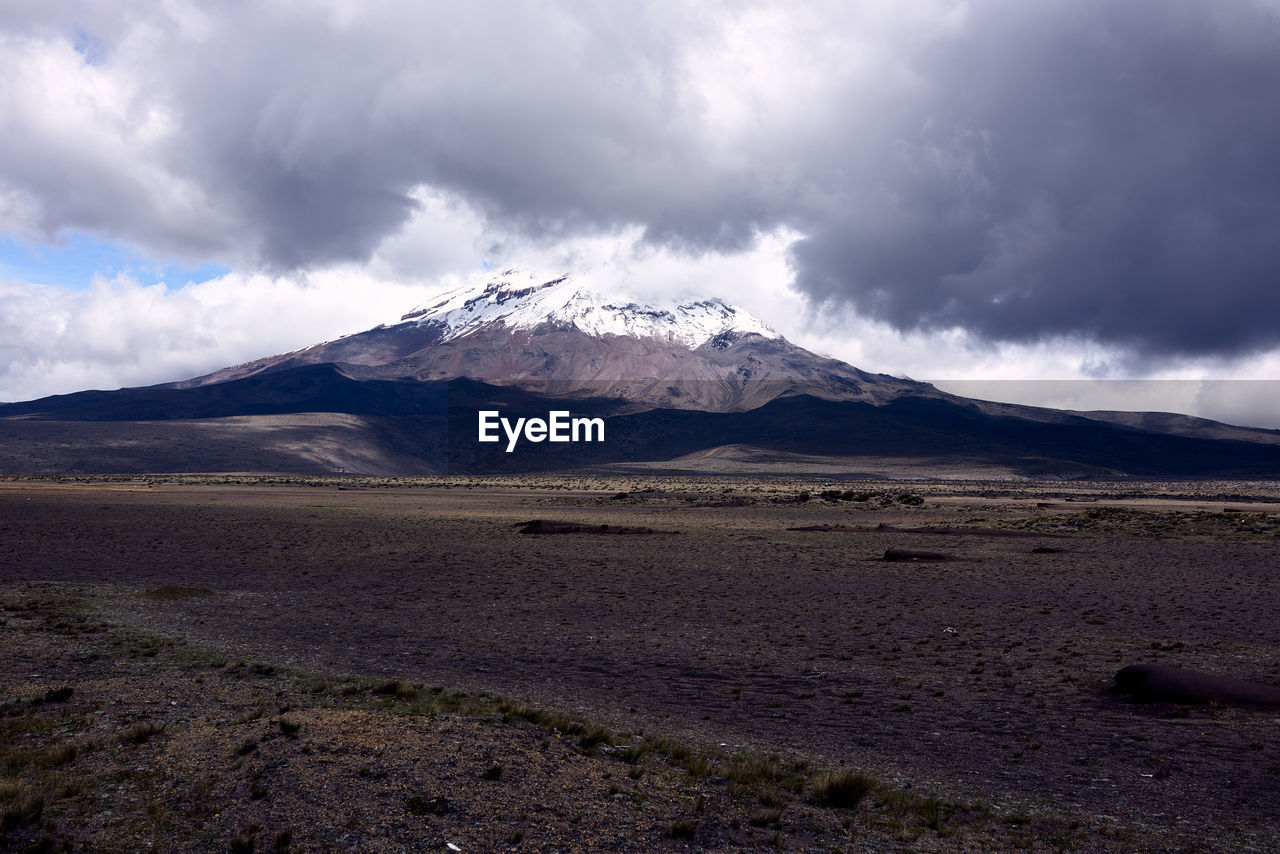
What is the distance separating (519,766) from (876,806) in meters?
3.67

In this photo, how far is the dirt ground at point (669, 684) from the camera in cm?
776

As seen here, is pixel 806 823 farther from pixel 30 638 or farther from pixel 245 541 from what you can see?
pixel 245 541

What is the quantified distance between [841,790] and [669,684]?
210 inches

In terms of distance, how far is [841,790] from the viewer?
8422 millimetres

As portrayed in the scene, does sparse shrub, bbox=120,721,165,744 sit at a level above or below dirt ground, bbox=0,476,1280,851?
above

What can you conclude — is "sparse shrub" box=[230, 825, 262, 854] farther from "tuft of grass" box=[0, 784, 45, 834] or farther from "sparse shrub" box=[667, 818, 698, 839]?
"sparse shrub" box=[667, 818, 698, 839]

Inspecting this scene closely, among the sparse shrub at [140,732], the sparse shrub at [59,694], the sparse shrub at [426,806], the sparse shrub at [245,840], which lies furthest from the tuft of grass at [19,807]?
the sparse shrub at [59,694]

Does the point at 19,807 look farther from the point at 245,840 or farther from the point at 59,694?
the point at 59,694

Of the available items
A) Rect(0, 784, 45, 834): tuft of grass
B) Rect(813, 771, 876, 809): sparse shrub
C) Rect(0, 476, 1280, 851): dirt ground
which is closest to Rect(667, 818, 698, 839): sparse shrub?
Rect(0, 476, 1280, 851): dirt ground

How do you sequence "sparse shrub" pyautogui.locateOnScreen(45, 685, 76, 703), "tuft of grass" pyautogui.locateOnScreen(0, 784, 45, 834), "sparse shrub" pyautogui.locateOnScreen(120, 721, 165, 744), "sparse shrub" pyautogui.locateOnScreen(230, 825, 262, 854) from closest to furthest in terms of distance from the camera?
1. "sparse shrub" pyautogui.locateOnScreen(230, 825, 262, 854)
2. "tuft of grass" pyautogui.locateOnScreen(0, 784, 45, 834)
3. "sparse shrub" pyautogui.locateOnScreen(120, 721, 165, 744)
4. "sparse shrub" pyautogui.locateOnScreen(45, 685, 76, 703)

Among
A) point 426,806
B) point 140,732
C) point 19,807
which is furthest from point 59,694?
point 426,806

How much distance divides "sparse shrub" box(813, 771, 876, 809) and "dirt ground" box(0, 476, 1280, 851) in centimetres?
9

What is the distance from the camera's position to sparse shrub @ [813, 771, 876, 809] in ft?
27.4

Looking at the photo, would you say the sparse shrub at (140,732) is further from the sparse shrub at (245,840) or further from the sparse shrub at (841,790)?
the sparse shrub at (841,790)
